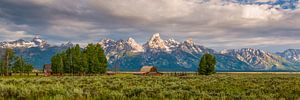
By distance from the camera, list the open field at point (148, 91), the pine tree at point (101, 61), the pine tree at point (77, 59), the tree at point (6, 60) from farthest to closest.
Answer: the tree at point (6, 60), the pine tree at point (101, 61), the pine tree at point (77, 59), the open field at point (148, 91)

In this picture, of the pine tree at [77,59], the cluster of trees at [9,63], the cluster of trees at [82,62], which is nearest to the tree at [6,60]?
the cluster of trees at [9,63]

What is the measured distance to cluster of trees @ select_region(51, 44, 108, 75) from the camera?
325ft

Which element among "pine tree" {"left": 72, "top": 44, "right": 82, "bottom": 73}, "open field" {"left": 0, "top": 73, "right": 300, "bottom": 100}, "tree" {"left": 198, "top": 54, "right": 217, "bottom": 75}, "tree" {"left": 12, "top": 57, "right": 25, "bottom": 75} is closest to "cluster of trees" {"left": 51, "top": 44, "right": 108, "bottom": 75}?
"pine tree" {"left": 72, "top": 44, "right": 82, "bottom": 73}

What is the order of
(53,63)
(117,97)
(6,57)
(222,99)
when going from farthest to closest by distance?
(53,63)
(6,57)
(117,97)
(222,99)

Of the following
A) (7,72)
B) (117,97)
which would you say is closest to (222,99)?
Result: (117,97)

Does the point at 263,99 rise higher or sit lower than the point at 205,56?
lower

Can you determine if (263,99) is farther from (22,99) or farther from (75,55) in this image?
(75,55)

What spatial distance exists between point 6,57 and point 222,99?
9964 cm

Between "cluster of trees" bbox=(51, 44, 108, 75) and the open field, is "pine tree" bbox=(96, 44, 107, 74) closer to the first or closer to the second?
"cluster of trees" bbox=(51, 44, 108, 75)

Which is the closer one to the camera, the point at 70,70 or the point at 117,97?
the point at 117,97

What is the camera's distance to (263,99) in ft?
65.3

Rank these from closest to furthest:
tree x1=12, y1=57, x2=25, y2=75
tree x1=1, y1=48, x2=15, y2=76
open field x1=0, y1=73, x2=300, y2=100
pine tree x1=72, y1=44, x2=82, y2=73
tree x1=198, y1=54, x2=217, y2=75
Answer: open field x1=0, y1=73, x2=300, y2=100, pine tree x1=72, y1=44, x2=82, y2=73, tree x1=198, y1=54, x2=217, y2=75, tree x1=1, y1=48, x2=15, y2=76, tree x1=12, y1=57, x2=25, y2=75

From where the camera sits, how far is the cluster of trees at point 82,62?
99137 millimetres

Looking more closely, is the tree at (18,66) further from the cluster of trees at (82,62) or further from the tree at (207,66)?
the tree at (207,66)
